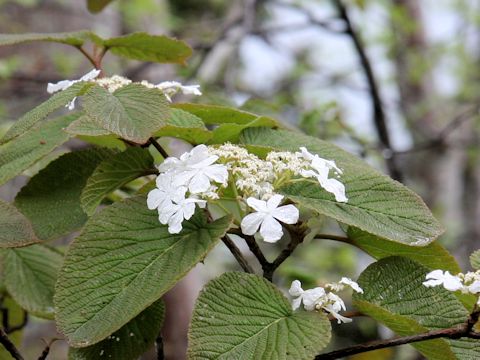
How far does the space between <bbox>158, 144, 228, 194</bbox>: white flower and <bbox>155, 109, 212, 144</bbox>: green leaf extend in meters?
0.04

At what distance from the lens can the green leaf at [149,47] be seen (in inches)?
27.4

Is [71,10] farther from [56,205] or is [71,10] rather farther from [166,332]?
[56,205]

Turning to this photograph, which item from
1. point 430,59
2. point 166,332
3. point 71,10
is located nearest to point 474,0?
point 430,59

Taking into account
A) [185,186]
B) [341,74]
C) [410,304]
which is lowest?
[341,74]

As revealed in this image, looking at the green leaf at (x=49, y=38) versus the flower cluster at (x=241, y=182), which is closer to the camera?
the flower cluster at (x=241, y=182)

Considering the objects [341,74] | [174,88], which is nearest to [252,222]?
[174,88]

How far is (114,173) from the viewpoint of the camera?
1.89 ft

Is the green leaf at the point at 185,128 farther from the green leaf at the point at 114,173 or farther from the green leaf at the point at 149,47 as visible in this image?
the green leaf at the point at 149,47

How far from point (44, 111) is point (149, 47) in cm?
22

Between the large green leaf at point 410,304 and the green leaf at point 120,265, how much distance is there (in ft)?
0.43

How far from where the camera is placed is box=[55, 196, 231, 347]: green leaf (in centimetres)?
47

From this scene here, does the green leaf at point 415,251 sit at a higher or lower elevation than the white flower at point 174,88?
lower

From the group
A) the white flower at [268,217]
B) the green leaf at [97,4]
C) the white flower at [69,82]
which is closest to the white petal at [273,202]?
the white flower at [268,217]

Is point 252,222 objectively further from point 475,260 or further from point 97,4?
point 97,4
